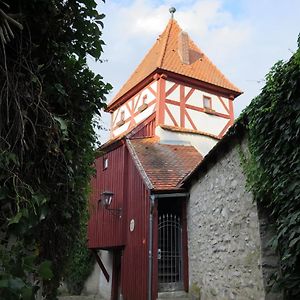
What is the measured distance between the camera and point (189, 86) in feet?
41.7

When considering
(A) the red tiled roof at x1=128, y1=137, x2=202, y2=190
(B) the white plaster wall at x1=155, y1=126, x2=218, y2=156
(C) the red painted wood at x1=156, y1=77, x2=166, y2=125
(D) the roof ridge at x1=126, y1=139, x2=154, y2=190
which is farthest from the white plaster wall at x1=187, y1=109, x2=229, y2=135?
(D) the roof ridge at x1=126, y1=139, x2=154, y2=190

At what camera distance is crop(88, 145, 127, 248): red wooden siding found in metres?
9.99

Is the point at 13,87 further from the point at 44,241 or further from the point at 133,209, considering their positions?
the point at 133,209

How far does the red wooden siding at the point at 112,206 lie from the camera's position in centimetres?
999

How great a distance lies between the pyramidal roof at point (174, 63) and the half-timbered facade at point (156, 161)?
0.05 m

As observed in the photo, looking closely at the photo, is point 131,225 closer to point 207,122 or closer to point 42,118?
point 207,122

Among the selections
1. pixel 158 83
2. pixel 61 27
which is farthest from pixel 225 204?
pixel 158 83

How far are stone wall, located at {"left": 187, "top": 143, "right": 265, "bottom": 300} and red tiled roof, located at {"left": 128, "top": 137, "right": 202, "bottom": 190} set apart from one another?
109 centimetres

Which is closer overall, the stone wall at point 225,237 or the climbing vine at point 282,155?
the climbing vine at point 282,155

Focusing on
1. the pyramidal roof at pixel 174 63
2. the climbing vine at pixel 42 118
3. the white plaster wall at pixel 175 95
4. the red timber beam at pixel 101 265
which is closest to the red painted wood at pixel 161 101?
the white plaster wall at pixel 175 95

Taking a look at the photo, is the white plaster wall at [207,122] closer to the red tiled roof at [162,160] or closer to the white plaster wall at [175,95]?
the white plaster wall at [175,95]

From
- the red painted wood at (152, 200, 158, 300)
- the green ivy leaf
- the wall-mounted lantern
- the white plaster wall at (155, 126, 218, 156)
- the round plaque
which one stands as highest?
the white plaster wall at (155, 126, 218, 156)

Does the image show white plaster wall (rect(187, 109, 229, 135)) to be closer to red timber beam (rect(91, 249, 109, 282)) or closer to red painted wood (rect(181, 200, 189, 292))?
red painted wood (rect(181, 200, 189, 292))

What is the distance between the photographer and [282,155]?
3877mm
